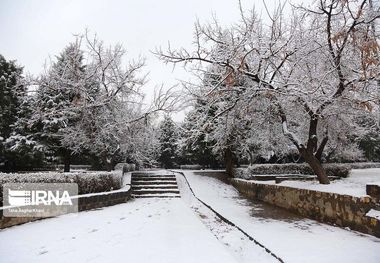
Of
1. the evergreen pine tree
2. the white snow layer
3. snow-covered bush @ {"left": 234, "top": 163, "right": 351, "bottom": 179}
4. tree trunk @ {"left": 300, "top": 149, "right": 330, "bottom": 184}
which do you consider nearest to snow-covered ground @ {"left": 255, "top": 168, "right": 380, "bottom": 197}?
tree trunk @ {"left": 300, "top": 149, "right": 330, "bottom": 184}

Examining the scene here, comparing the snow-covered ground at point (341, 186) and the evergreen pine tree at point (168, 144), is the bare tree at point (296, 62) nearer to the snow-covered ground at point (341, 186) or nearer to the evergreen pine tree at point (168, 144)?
the snow-covered ground at point (341, 186)

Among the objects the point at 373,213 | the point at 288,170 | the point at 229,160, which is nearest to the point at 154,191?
the point at 229,160

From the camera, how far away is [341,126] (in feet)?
41.0

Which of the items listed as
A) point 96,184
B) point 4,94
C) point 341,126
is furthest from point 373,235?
point 4,94

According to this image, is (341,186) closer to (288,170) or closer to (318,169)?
(318,169)

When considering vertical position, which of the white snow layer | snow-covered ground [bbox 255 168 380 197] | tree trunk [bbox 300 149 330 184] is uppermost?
tree trunk [bbox 300 149 330 184]

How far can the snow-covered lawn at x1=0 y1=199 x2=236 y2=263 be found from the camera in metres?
4.69

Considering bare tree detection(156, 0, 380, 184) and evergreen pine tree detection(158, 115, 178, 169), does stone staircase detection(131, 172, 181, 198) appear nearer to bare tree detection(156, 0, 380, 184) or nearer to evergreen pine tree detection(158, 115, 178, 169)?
bare tree detection(156, 0, 380, 184)

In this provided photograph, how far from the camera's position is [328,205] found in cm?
761

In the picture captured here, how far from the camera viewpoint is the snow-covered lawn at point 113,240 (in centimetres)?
469

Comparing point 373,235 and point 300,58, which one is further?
point 300,58

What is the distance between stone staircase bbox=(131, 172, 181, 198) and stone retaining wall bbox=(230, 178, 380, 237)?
4.69 meters

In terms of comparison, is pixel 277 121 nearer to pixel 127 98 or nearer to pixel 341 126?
pixel 341 126

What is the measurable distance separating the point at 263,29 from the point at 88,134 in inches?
395
